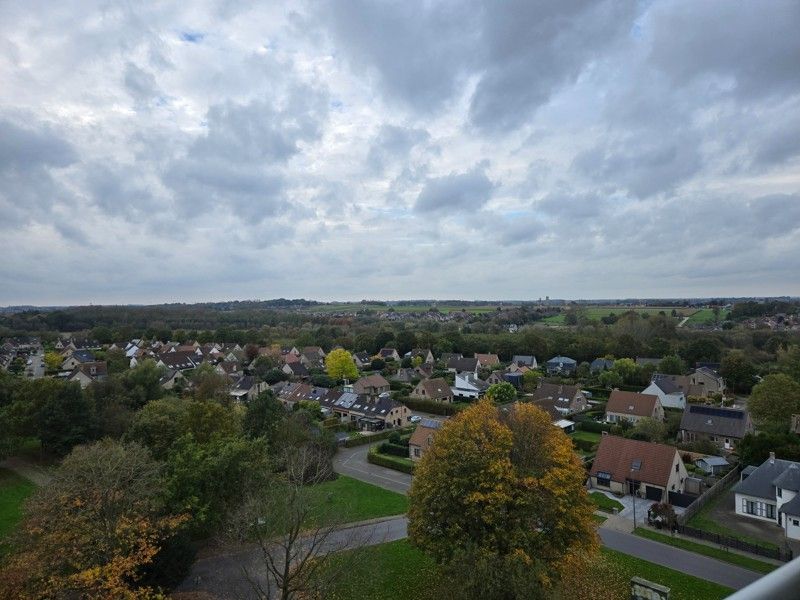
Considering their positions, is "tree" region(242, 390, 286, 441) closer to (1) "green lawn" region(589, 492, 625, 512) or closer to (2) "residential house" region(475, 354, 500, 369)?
(1) "green lawn" region(589, 492, 625, 512)

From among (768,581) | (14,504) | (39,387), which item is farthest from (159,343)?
(768,581)

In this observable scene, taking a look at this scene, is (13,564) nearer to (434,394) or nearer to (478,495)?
(478,495)

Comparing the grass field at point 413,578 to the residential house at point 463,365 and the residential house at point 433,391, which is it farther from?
the residential house at point 463,365

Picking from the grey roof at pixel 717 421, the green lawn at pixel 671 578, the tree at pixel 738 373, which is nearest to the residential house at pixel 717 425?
the grey roof at pixel 717 421

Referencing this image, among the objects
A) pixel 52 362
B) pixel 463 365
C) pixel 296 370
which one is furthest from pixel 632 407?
pixel 52 362

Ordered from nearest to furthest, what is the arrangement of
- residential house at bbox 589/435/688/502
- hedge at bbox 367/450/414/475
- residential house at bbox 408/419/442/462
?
residential house at bbox 589/435/688/502, hedge at bbox 367/450/414/475, residential house at bbox 408/419/442/462

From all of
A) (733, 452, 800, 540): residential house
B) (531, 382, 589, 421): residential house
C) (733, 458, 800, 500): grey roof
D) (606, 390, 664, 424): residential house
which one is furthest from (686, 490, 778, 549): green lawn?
(531, 382, 589, 421): residential house
